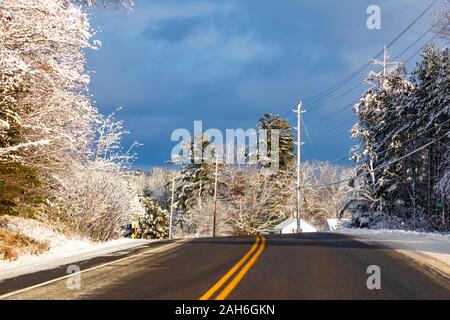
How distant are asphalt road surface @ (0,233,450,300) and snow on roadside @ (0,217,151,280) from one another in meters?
0.82

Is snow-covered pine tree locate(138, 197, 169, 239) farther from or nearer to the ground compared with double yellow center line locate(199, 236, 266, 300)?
farther from the ground

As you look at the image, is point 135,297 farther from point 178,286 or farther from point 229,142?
point 229,142

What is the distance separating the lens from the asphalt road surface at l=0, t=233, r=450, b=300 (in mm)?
7344

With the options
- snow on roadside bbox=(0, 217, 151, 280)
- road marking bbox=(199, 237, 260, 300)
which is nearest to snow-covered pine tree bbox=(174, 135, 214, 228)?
snow on roadside bbox=(0, 217, 151, 280)

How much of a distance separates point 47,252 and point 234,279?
7986 millimetres

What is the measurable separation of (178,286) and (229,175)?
57055mm

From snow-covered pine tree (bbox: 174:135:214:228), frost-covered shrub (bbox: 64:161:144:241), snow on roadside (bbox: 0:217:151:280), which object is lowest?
snow on roadside (bbox: 0:217:151:280)

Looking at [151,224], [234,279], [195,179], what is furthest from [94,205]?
[195,179]

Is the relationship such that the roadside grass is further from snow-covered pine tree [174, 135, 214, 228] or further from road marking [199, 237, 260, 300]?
snow-covered pine tree [174, 135, 214, 228]
